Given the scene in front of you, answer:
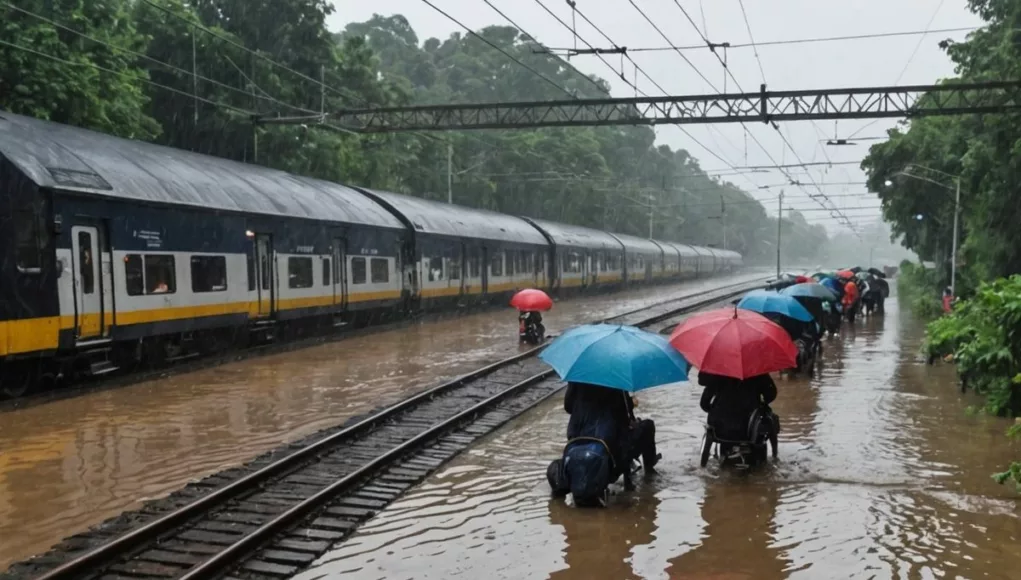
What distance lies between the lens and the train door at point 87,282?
43.9ft

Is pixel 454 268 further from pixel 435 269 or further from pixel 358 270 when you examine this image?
pixel 358 270

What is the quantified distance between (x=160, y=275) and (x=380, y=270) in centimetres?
999

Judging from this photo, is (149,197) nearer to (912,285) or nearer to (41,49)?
(41,49)

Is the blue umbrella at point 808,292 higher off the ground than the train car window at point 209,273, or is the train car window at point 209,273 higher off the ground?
A: the train car window at point 209,273

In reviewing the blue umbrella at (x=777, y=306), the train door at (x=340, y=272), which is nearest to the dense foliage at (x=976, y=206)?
the blue umbrella at (x=777, y=306)

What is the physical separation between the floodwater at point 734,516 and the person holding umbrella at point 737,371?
347mm

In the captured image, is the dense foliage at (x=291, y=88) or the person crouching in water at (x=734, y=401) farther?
the dense foliage at (x=291, y=88)

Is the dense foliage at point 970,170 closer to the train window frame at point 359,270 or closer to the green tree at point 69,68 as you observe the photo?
the train window frame at point 359,270

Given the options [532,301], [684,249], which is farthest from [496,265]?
[684,249]

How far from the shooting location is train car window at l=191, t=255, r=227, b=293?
16.5m

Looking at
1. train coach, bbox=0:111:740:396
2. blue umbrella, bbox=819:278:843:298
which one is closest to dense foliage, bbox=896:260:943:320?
blue umbrella, bbox=819:278:843:298

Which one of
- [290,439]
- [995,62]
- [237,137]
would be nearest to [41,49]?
[237,137]

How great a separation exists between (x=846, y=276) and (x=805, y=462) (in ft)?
66.8

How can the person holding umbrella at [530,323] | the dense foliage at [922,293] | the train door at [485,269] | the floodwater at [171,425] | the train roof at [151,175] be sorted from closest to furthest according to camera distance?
the floodwater at [171,425] → the train roof at [151,175] → the person holding umbrella at [530,323] → the dense foliage at [922,293] → the train door at [485,269]
